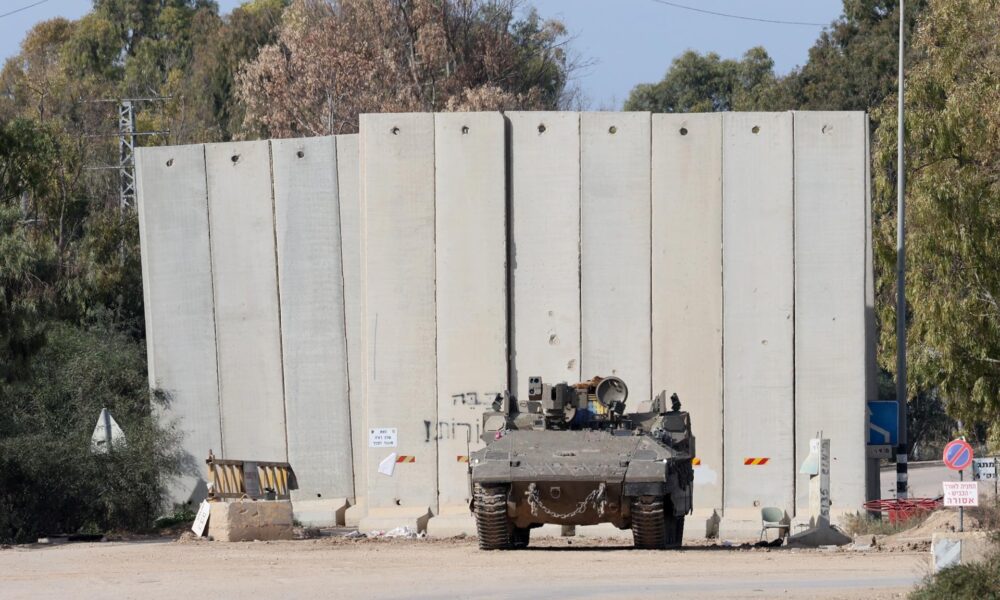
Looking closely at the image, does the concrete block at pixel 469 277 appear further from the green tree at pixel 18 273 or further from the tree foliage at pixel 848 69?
the tree foliage at pixel 848 69

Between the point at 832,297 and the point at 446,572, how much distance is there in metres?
10.8

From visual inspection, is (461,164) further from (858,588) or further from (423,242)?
(858,588)

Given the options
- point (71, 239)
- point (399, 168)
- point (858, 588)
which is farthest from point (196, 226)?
point (71, 239)

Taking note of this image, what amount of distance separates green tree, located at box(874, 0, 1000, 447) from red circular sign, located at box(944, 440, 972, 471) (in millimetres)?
7035

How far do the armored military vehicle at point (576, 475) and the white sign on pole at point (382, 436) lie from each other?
16.5 ft

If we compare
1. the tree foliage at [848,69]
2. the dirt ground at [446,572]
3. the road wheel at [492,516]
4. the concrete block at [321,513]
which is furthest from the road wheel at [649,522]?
the tree foliage at [848,69]

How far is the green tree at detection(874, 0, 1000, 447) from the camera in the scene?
92.5 ft

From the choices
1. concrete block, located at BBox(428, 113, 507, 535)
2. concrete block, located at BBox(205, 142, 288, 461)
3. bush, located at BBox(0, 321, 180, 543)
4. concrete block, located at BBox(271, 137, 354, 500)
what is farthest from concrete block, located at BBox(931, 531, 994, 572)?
bush, located at BBox(0, 321, 180, 543)

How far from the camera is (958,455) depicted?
22000 millimetres

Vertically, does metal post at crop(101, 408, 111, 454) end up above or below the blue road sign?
above

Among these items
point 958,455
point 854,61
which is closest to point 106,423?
point 958,455

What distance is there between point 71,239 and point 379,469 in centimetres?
2167

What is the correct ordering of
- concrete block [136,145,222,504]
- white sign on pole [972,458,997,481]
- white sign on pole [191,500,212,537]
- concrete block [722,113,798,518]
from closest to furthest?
1. white sign on pole [191,500,212,537]
2. concrete block [722,113,798,518]
3. white sign on pole [972,458,997,481]
4. concrete block [136,145,222,504]

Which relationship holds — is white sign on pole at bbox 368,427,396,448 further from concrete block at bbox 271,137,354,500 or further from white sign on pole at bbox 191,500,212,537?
white sign on pole at bbox 191,500,212,537
